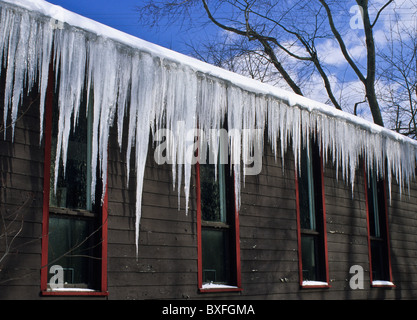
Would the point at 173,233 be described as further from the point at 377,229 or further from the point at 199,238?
the point at 377,229

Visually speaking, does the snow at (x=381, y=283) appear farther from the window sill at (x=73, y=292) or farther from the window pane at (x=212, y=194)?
the window sill at (x=73, y=292)

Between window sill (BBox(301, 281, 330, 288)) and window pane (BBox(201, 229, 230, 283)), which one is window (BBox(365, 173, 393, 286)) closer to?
window sill (BBox(301, 281, 330, 288))

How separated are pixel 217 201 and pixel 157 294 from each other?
1391 millimetres

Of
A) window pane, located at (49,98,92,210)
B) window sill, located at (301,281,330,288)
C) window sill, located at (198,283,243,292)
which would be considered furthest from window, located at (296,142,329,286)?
window pane, located at (49,98,92,210)

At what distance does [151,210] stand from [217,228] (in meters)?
1.01

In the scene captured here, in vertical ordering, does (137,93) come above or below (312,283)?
above

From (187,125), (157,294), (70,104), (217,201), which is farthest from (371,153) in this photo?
(70,104)

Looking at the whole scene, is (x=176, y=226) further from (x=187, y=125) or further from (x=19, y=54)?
(x=19, y=54)

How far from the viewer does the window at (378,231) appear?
9.17 m

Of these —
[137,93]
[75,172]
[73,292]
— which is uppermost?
[137,93]

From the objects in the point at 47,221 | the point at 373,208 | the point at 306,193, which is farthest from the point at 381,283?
the point at 47,221

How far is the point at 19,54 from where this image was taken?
470 cm

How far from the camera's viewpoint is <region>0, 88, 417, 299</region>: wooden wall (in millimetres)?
4727

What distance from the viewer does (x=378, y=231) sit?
941cm
